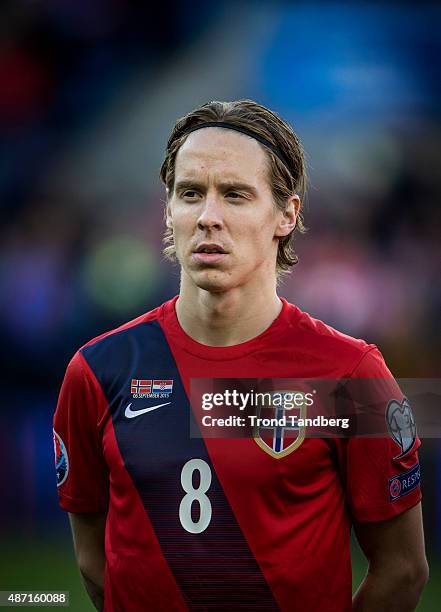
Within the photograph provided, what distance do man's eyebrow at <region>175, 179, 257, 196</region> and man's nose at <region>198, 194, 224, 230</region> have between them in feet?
0.16

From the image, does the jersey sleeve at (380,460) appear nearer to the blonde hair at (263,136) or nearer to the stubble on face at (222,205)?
the stubble on face at (222,205)

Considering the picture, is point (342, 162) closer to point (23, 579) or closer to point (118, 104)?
point (118, 104)

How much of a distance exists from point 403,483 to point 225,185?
1136 millimetres

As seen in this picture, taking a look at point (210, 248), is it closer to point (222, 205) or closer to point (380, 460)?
point (222, 205)

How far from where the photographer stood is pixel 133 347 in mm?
2861

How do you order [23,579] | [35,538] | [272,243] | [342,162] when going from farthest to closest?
[342,162], [35,538], [23,579], [272,243]

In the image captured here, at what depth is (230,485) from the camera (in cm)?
257

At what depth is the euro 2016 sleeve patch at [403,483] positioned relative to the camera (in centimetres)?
266

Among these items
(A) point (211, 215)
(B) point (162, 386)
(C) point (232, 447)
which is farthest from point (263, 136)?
(C) point (232, 447)

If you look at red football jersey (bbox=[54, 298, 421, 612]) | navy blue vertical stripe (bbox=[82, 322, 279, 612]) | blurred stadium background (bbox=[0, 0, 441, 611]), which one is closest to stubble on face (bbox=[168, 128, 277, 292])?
red football jersey (bbox=[54, 298, 421, 612])

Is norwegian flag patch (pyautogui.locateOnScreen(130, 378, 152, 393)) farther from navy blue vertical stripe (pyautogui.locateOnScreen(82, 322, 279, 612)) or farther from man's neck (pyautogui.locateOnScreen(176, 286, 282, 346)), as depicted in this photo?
man's neck (pyautogui.locateOnScreen(176, 286, 282, 346))

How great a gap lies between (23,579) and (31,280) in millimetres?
3166

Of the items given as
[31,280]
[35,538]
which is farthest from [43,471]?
[31,280]

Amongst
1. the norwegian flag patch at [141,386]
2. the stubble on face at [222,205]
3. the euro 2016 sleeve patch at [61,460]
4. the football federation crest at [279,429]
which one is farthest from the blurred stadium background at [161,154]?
the stubble on face at [222,205]
